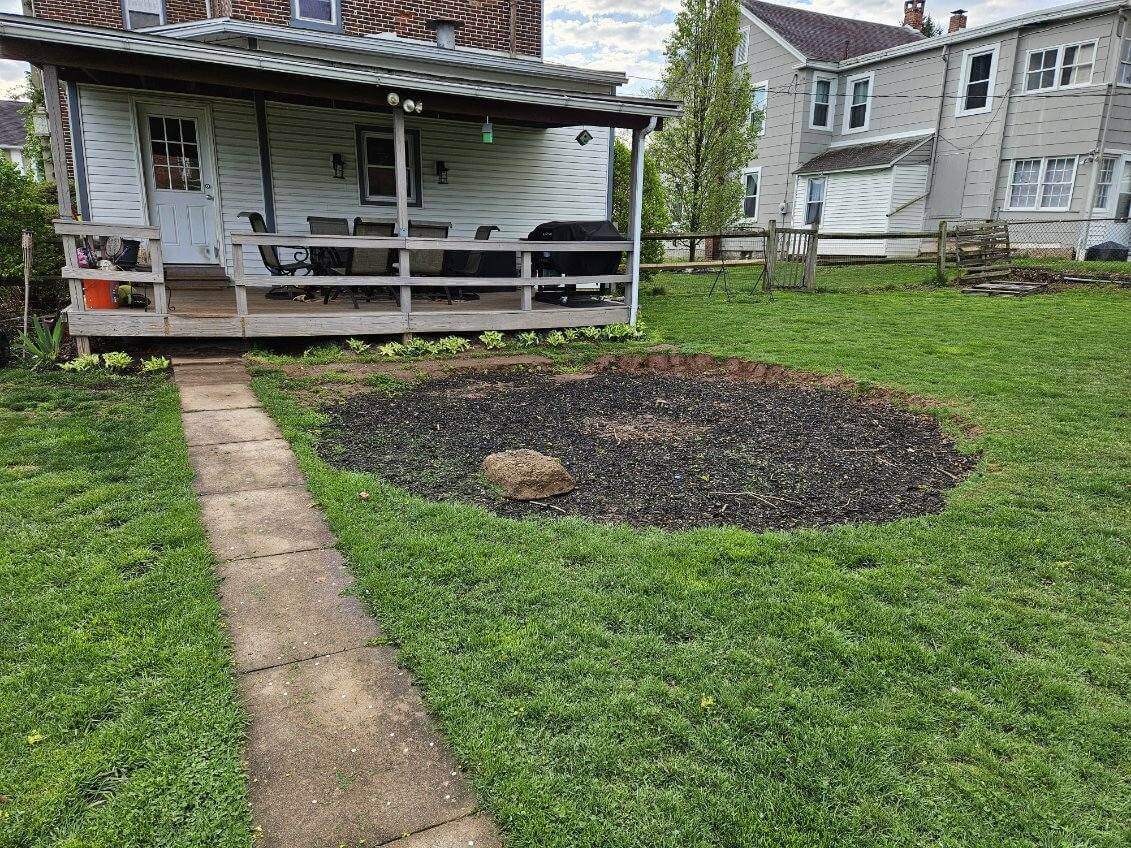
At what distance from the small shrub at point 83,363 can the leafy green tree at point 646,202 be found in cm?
1136

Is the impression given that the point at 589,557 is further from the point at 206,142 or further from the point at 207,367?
the point at 206,142

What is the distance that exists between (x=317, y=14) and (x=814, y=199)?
58.3 feet

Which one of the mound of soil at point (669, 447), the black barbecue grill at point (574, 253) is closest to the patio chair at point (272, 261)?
the mound of soil at point (669, 447)

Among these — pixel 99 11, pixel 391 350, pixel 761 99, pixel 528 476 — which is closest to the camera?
pixel 528 476

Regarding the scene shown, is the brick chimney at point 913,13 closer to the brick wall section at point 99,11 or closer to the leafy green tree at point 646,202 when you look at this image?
the leafy green tree at point 646,202

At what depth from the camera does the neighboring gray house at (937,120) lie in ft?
59.0

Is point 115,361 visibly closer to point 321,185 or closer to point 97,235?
point 97,235

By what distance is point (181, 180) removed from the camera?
1093 cm

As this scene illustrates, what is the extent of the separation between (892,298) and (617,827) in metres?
13.6

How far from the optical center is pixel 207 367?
767cm

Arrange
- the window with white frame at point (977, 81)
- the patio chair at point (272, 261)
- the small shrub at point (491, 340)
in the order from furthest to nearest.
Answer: the window with white frame at point (977, 81)
the small shrub at point (491, 340)
the patio chair at point (272, 261)

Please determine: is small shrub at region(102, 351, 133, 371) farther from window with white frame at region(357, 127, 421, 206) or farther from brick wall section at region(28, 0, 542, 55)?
brick wall section at region(28, 0, 542, 55)

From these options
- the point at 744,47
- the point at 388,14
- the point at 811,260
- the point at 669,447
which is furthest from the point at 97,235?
the point at 744,47

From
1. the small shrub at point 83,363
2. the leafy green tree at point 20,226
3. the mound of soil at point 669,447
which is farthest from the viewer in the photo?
the leafy green tree at point 20,226
